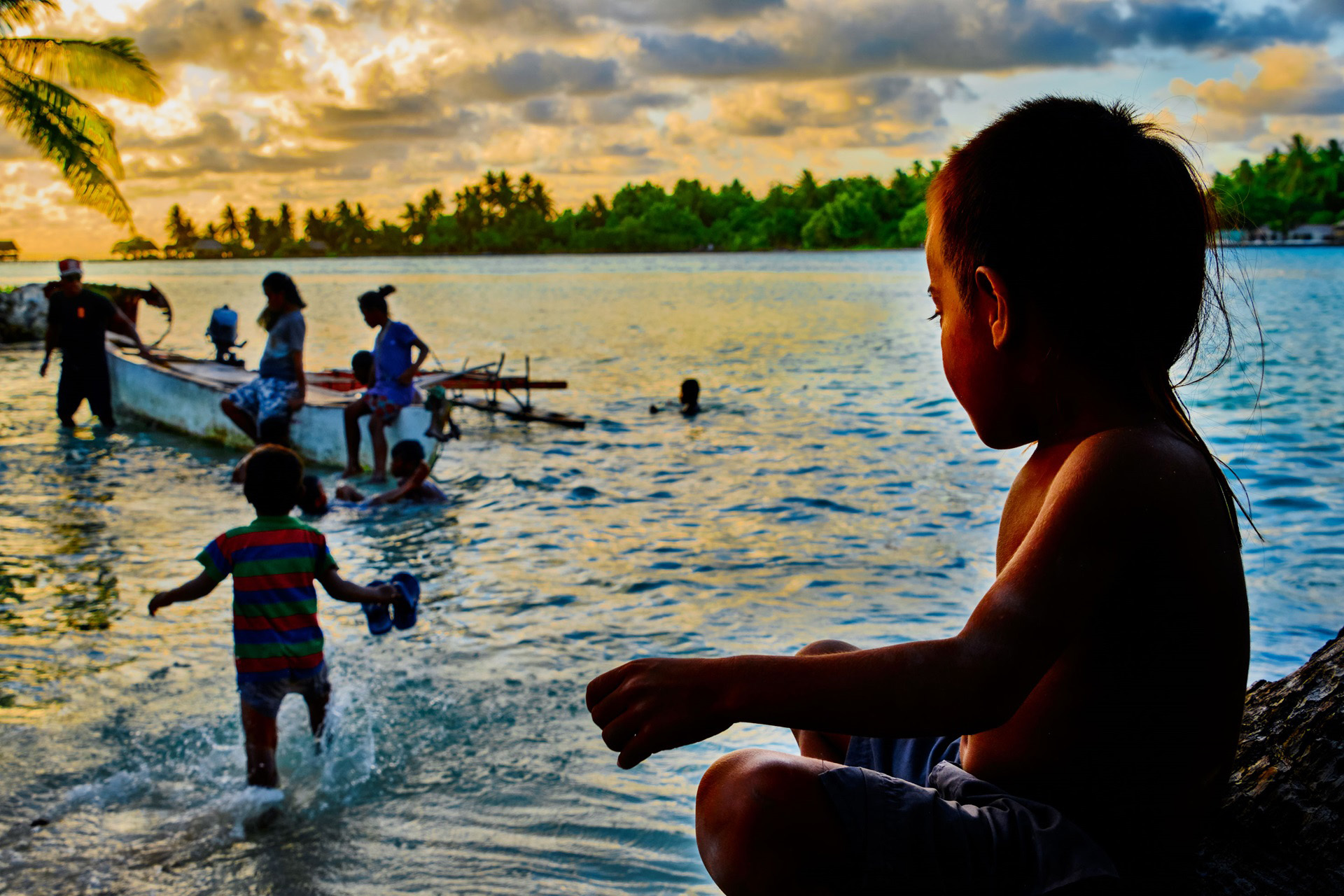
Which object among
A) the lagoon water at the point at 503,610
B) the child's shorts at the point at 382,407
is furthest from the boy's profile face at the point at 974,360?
the child's shorts at the point at 382,407

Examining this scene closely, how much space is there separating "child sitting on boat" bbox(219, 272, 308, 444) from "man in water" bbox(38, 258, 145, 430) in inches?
155

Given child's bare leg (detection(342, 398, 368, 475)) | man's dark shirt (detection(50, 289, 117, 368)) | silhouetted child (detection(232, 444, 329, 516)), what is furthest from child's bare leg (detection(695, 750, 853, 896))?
man's dark shirt (detection(50, 289, 117, 368))

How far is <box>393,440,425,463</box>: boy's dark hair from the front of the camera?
9773mm

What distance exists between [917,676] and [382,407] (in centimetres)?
983

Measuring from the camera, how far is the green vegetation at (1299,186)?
106625 mm

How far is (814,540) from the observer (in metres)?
8.59

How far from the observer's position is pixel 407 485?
970 centimetres

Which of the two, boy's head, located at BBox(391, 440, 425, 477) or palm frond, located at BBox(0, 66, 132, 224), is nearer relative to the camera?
boy's head, located at BBox(391, 440, 425, 477)

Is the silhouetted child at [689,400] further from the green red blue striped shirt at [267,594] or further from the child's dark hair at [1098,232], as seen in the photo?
the child's dark hair at [1098,232]

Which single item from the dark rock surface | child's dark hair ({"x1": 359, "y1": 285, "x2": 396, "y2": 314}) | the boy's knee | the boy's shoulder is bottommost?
the dark rock surface

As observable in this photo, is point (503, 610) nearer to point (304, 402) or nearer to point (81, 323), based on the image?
point (304, 402)

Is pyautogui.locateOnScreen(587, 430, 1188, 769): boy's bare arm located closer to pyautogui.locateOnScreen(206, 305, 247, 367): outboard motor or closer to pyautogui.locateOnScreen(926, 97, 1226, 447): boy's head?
pyautogui.locateOnScreen(926, 97, 1226, 447): boy's head

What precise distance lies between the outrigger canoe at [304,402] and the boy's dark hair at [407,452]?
78cm

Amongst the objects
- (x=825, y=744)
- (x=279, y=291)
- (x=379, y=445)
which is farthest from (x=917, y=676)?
(x=379, y=445)
